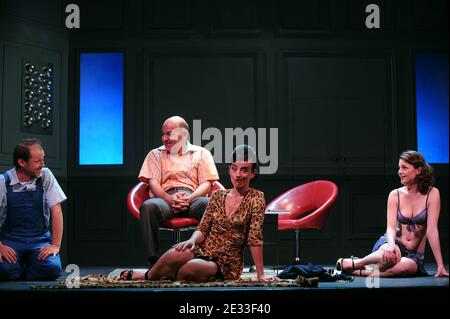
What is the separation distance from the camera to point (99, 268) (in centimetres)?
705

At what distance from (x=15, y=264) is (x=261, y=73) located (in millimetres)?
3569

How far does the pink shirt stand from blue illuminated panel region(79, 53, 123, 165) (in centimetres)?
176

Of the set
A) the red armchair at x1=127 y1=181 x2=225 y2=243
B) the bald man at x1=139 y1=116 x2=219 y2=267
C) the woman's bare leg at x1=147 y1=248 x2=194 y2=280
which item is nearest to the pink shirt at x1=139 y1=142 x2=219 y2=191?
the bald man at x1=139 y1=116 x2=219 y2=267

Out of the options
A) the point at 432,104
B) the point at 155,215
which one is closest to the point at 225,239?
the point at 155,215

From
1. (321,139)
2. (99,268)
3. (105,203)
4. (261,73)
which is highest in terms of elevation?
(261,73)

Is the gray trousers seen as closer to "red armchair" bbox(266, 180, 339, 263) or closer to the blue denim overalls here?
the blue denim overalls

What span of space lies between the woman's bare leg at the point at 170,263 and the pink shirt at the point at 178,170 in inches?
60.2

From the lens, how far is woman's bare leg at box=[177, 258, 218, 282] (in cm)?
437

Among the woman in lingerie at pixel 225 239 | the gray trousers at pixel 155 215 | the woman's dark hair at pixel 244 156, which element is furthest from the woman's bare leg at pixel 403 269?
the gray trousers at pixel 155 215

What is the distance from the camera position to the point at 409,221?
5.20 metres

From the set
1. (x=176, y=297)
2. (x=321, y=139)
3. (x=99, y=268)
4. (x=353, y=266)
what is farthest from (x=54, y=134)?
(x=176, y=297)

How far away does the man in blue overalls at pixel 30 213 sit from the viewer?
514cm

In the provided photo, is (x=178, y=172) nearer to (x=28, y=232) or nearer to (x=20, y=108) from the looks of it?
(x=28, y=232)
